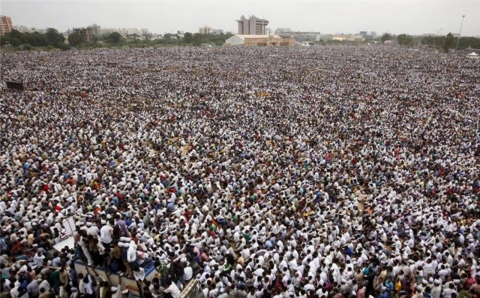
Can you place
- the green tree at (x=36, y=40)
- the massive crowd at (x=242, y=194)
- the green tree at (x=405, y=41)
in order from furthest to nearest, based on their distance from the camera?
the green tree at (x=405, y=41)
the green tree at (x=36, y=40)
the massive crowd at (x=242, y=194)

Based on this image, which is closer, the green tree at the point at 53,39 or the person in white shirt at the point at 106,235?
the person in white shirt at the point at 106,235

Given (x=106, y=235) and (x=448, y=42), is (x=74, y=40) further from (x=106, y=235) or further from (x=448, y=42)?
(x=448, y=42)

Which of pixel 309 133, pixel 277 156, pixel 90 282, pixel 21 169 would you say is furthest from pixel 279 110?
pixel 90 282

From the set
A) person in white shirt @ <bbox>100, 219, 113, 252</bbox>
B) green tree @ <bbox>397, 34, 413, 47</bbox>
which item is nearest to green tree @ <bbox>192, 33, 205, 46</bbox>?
green tree @ <bbox>397, 34, 413, 47</bbox>

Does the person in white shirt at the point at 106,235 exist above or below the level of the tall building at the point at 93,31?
below

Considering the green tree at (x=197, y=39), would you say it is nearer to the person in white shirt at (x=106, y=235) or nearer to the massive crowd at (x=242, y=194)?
the massive crowd at (x=242, y=194)

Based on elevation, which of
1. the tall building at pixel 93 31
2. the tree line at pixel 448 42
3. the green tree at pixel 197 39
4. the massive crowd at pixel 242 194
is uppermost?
the tall building at pixel 93 31

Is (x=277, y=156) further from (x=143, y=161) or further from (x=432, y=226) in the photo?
(x=432, y=226)

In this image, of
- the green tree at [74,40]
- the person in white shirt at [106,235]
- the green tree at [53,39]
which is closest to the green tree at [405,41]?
the green tree at [74,40]

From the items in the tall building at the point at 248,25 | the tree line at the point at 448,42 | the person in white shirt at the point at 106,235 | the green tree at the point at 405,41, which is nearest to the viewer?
the person in white shirt at the point at 106,235

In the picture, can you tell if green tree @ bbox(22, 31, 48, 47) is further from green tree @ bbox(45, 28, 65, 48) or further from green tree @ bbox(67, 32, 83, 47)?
green tree @ bbox(67, 32, 83, 47)
